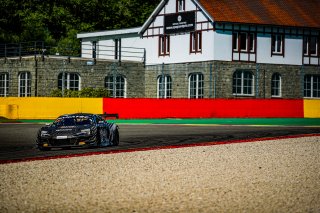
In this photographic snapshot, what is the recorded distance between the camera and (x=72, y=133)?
18.7 metres

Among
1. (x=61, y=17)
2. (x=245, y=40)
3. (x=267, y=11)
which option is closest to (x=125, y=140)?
(x=245, y=40)

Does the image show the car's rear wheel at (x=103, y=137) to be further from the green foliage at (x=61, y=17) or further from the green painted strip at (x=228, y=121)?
the green foliage at (x=61, y=17)

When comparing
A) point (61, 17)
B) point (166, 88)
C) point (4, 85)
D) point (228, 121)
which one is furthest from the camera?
point (61, 17)

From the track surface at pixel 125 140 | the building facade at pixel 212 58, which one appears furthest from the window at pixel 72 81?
the track surface at pixel 125 140

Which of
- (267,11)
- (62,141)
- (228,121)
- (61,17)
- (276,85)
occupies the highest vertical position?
(61,17)

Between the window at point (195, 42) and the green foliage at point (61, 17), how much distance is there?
65.5 ft

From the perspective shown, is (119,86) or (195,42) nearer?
(195,42)

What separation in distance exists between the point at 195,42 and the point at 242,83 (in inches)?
168

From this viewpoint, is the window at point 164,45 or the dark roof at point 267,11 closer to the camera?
the dark roof at point 267,11

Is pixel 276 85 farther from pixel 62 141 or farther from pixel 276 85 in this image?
pixel 62 141

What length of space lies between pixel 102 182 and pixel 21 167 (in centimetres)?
297

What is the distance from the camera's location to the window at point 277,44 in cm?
4941

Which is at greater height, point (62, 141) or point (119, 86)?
point (119, 86)

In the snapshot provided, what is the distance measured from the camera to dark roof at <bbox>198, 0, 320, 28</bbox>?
155 ft
